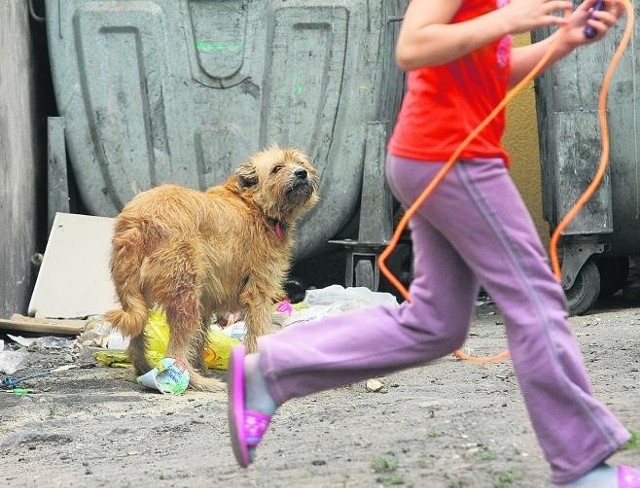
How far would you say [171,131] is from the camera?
8.05m

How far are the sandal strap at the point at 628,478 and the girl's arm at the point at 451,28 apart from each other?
1083 mm

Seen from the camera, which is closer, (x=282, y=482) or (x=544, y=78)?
(x=282, y=482)

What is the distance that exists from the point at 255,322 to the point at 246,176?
802mm

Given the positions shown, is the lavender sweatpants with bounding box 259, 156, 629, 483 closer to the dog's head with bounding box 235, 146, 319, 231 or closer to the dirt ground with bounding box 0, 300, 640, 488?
the dirt ground with bounding box 0, 300, 640, 488

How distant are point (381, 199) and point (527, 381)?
4.88 meters

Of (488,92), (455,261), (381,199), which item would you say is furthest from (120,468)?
(381,199)

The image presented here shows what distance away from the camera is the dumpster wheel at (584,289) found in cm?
782

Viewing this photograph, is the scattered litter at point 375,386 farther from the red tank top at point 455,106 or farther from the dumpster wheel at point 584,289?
the red tank top at point 455,106

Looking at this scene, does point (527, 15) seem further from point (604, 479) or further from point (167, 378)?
point (167, 378)

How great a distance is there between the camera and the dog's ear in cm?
667

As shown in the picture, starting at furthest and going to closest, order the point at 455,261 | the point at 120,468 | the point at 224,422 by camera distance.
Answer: the point at 224,422
the point at 120,468
the point at 455,261

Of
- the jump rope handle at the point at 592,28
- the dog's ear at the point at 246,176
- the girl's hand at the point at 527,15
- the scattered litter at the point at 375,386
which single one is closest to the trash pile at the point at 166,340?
the scattered litter at the point at 375,386

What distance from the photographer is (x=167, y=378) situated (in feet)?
19.8

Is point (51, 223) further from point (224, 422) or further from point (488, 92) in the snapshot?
point (488, 92)
